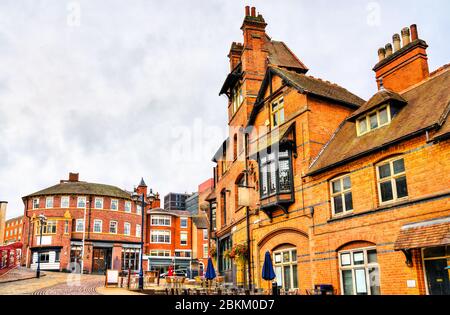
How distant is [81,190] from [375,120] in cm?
4862

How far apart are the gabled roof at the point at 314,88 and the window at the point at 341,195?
4.91 meters

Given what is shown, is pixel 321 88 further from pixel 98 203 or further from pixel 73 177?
pixel 73 177

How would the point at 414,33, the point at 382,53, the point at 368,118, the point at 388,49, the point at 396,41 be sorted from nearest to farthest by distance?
the point at 368,118, the point at 414,33, the point at 396,41, the point at 388,49, the point at 382,53

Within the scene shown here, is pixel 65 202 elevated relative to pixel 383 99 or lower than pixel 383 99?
elevated

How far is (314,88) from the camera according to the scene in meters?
21.3

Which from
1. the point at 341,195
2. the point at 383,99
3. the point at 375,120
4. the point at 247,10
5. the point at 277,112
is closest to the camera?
the point at 383,99

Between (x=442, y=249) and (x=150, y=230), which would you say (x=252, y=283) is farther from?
(x=150, y=230)

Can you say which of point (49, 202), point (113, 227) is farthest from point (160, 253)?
point (49, 202)

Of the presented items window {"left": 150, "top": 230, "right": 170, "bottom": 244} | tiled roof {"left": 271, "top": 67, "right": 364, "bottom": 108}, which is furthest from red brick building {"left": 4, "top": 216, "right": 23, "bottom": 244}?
tiled roof {"left": 271, "top": 67, "right": 364, "bottom": 108}

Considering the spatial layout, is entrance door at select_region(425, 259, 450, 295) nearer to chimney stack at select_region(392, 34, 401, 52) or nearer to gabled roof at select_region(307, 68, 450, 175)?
gabled roof at select_region(307, 68, 450, 175)

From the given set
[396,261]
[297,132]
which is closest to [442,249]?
[396,261]

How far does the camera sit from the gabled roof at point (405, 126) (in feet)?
47.0

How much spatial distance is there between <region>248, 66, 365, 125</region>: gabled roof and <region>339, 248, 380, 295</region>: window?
803 cm

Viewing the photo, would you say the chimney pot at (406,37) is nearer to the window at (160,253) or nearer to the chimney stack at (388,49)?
the chimney stack at (388,49)
